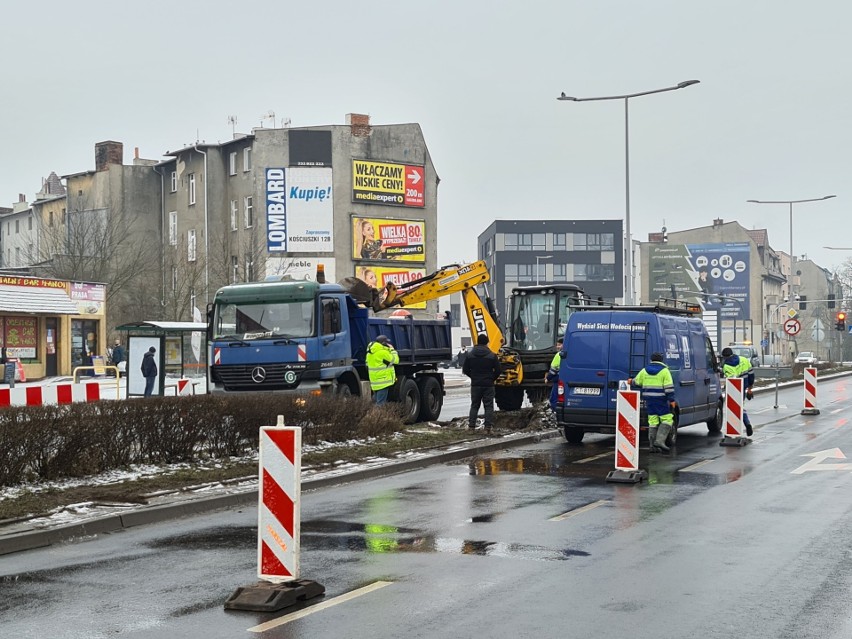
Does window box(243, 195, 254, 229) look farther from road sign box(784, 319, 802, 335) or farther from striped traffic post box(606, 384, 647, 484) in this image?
striped traffic post box(606, 384, 647, 484)

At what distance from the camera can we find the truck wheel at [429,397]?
25172 millimetres

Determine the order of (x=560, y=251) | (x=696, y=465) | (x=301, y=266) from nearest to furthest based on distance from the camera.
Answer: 1. (x=696, y=465)
2. (x=301, y=266)
3. (x=560, y=251)

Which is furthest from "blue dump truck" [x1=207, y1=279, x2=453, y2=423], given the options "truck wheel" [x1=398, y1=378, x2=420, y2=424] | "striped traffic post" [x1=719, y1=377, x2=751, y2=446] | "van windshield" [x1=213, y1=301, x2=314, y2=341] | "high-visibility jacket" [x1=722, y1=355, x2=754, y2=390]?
"high-visibility jacket" [x1=722, y1=355, x2=754, y2=390]

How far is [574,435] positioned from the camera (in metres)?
20.5

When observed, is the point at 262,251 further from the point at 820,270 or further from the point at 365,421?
the point at 820,270

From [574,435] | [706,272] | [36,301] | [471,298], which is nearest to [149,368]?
[471,298]

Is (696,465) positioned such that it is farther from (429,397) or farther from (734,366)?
(429,397)

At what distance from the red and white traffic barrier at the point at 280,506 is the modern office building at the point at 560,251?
401 ft

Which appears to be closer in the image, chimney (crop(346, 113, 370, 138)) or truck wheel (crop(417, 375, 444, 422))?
truck wheel (crop(417, 375, 444, 422))

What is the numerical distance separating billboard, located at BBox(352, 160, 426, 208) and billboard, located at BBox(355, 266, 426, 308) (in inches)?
156

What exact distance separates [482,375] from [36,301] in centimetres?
3058

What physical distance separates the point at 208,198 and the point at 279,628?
62951 millimetres

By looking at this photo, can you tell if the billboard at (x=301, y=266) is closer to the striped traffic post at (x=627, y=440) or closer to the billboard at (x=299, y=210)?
the billboard at (x=299, y=210)

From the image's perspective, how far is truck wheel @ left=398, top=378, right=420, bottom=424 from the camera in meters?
24.1
